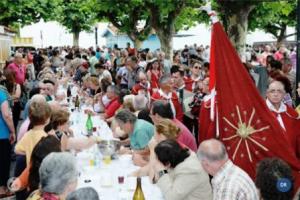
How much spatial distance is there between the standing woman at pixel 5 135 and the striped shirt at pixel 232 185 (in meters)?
4.04

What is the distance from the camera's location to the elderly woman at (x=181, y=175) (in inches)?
177

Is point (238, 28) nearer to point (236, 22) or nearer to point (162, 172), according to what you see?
point (236, 22)

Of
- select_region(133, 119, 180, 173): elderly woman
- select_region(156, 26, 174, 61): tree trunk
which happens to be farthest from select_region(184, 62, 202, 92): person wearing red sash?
select_region(156, 26, 174, 61): tree trunk

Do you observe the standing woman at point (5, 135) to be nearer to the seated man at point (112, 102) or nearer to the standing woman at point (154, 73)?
the seated man at point (112, 102)

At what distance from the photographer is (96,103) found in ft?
34.7

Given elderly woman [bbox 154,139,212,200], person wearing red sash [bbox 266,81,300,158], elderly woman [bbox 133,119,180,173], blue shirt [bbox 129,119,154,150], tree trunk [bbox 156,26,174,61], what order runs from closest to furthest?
elderly woman [bbox 154,139,212,200], elderly woman [bbox 133,119,180,173], person wearing red sash [bbox 266,81,300,158], blue shirt [bbox 129,119,154,150], tree trunk [bbox 156,26,174,61]

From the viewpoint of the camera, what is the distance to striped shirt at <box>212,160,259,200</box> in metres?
4.02

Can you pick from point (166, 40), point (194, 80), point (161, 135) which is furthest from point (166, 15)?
point (161, 135)

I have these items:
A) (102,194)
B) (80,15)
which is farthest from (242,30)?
(80,15)

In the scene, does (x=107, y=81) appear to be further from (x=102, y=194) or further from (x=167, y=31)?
(x=167, y=31)

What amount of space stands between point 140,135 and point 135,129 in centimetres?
11

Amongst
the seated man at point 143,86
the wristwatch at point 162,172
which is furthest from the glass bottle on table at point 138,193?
the seated man at point 143,86

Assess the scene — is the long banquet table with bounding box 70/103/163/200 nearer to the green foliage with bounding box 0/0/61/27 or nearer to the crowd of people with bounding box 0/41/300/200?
the crowd of people with bounding box 0/41/300/200

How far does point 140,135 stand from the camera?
6.59m
